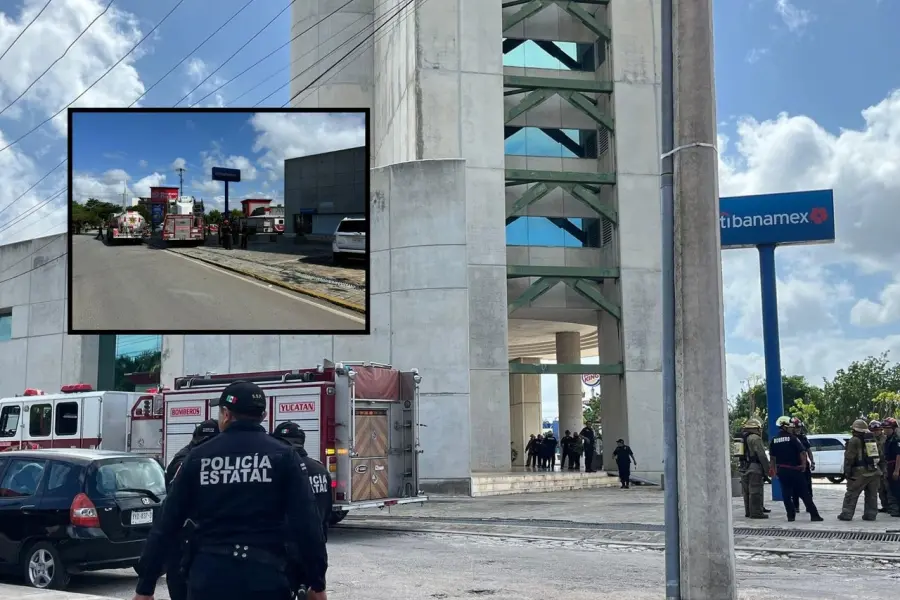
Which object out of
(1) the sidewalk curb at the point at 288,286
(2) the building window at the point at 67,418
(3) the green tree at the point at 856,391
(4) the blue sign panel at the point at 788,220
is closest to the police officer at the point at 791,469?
(4) the blue sign panel at the point at 788,220

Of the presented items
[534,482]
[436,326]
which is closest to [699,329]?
[436,326]

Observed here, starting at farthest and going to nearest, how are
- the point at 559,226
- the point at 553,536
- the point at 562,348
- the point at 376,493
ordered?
the point at 562,348, the point at 559,226, the point at 376,493, the point at 553,536

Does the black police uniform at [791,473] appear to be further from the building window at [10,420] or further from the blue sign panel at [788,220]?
the building window at [10,420]

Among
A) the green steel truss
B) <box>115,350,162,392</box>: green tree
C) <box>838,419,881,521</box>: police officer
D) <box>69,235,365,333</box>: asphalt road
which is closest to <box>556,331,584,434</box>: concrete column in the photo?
the green steel truss

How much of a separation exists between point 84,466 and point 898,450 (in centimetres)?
1311

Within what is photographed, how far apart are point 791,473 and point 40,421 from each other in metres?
14.2

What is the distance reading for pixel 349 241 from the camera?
19984 millimetres

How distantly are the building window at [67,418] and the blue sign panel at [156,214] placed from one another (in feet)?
13.5

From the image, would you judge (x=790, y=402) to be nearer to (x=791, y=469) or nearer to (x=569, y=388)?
(x=569, y=388)

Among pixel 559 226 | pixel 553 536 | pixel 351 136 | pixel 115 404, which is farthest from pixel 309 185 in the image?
pixel 559 226

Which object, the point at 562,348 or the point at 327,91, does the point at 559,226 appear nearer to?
the point at 562,348

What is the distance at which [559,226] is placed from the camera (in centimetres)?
3316

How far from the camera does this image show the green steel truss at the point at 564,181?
101ft

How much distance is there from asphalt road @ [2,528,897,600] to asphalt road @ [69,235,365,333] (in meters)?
6.73
